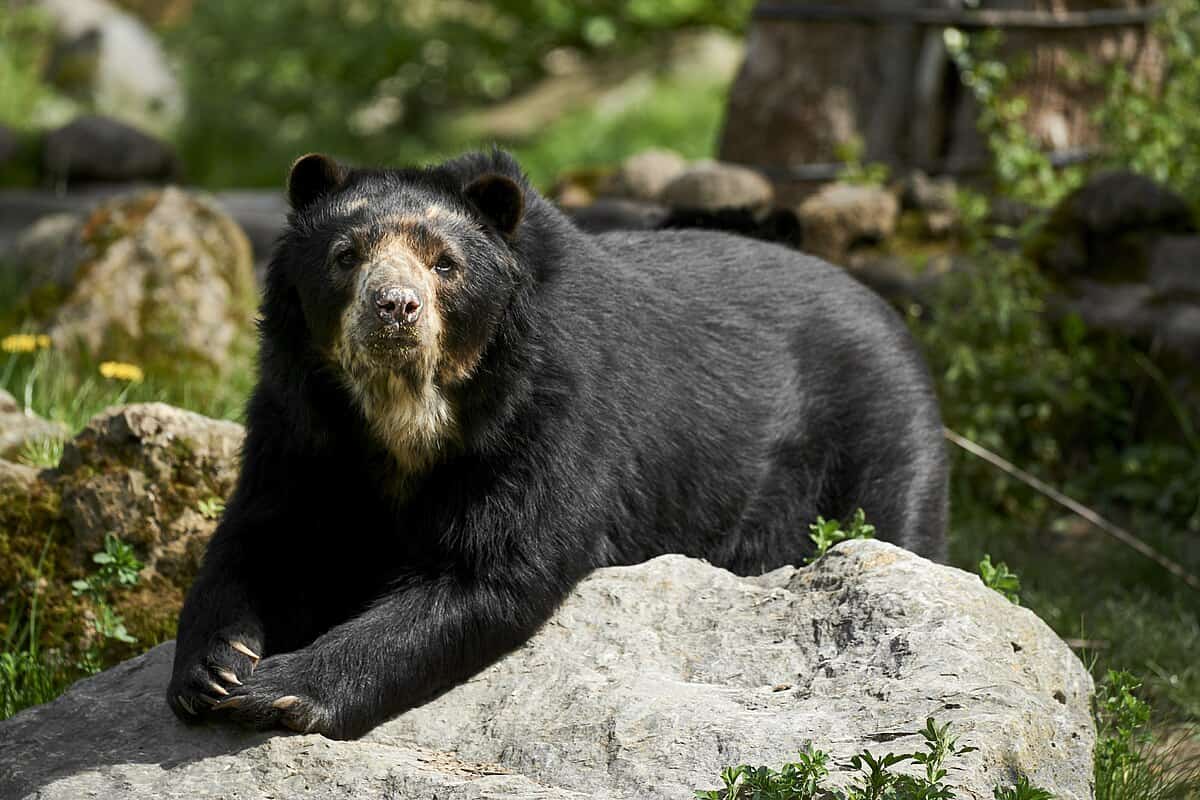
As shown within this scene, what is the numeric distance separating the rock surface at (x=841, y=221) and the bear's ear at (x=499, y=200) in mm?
4389

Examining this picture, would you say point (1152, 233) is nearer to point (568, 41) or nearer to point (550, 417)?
point (550, 417)

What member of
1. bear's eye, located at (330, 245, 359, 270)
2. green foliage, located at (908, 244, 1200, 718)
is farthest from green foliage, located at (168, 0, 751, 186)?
bear's eye, located at (330, 245, 359, 270)

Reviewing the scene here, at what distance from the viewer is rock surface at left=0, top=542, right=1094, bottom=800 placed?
359 cm

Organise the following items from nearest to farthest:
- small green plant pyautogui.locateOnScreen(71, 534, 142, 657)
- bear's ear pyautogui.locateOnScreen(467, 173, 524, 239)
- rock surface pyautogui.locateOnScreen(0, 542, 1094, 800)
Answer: rock surface pyautogui.locateOnScreen(0, 542, 1094, 800) < bear's ear pyautogui.locateOnScreen(467, 173, 524, 239) < small green plant pyautogui.locateOnScreen(71, 534, 142, 657)

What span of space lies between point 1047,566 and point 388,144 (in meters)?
13.2

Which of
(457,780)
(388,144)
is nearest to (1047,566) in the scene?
(457,780)

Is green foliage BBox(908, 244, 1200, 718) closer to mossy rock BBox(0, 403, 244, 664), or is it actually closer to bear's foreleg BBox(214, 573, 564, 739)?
bear's foreleg BBox(214, 573, 564, 739)

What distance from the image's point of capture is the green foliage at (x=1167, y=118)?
27.6 feet

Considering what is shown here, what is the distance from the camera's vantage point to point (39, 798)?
3.68 meters

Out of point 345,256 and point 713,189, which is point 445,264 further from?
point 713,189

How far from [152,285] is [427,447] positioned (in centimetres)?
401

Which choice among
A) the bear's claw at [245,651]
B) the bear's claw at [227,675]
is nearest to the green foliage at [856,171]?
the bear's claw at [245,651]

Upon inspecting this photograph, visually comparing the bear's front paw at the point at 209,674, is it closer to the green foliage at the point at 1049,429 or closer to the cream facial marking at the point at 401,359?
the cream facial marking at the point at 401,359

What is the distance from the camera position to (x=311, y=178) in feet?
14.4
